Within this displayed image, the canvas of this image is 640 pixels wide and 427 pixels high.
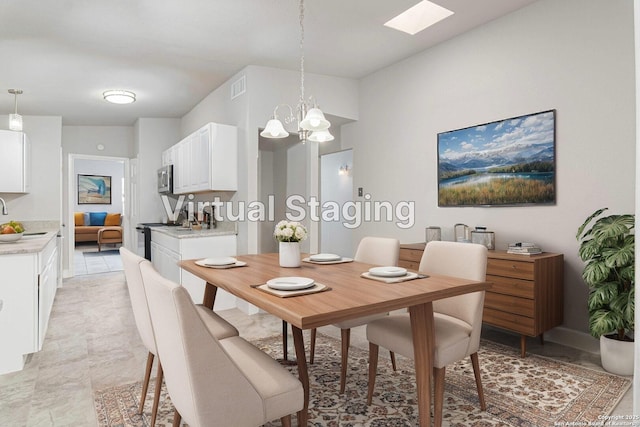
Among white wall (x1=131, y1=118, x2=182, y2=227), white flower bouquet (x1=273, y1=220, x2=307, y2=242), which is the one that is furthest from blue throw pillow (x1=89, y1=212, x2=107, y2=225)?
white flower bouquet (x1=273, y1=220, x2=307, y2=242)

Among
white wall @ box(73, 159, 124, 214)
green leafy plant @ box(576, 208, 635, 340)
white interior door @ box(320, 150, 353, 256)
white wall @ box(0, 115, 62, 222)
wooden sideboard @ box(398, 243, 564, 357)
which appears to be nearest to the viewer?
green leafy plant @ box(576, 208, 635, 340)

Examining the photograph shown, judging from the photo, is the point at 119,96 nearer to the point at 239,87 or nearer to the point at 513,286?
the point at 239,87

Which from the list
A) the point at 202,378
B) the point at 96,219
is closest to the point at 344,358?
the point at 202,378

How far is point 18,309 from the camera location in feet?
8.91

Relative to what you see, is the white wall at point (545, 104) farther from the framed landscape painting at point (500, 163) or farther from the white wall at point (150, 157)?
the white wall at point (150, 157)

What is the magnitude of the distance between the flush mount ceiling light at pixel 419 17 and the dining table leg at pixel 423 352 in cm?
254

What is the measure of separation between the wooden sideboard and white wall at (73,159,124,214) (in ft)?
34.7

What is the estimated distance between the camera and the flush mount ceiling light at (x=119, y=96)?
4.76 metres

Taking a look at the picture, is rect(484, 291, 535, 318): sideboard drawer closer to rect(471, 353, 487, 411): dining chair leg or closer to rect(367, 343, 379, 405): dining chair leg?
rect(471, 353, 487, 411): dining chair leg

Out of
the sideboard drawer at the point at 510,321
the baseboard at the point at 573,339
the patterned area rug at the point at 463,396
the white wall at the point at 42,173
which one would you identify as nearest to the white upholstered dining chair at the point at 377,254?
the patterned area rug at the point at 463,396

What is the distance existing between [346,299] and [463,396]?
1.28 m

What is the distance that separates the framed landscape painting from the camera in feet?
10.2

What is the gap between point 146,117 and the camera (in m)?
6.34

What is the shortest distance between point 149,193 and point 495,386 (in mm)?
5941
